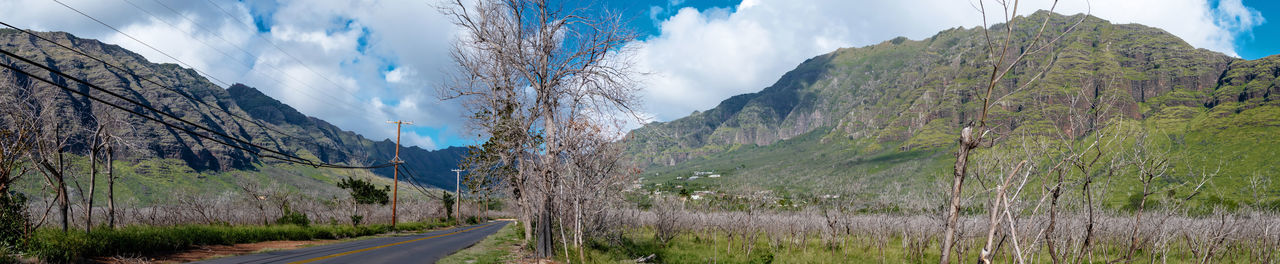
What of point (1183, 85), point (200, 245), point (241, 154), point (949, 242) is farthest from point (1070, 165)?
point (241, 154)

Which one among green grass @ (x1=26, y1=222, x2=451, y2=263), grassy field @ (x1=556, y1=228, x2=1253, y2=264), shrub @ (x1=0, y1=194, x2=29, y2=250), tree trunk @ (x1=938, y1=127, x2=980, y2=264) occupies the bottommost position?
grassy field @ (x1=556, y1=228, x2=1253, y2=264)

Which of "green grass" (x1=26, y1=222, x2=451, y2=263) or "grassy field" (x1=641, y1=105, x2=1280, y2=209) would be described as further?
"grassy field" (x1=641, y1=105, x2=1280, y2=209)

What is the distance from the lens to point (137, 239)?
46.6 ft

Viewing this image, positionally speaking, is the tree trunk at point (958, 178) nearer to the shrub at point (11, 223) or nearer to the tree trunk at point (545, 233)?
the tree trunk at point (545, 233)

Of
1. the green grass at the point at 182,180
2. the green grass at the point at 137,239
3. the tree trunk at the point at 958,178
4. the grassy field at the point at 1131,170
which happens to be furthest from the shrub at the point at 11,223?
the green grass at the point at 182,180

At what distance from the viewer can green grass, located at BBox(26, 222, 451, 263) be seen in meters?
11.5

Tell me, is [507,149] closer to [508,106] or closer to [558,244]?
[508,106]

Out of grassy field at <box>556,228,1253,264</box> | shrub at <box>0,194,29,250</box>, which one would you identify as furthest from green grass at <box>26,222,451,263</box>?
grassy field at <box>556,228,1253,264</box>

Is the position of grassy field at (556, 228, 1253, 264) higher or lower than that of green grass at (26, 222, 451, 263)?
lower

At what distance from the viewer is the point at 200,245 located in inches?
690

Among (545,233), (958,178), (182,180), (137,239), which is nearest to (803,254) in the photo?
(545,233)

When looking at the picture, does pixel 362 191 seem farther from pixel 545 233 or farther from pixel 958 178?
pixel 958 178

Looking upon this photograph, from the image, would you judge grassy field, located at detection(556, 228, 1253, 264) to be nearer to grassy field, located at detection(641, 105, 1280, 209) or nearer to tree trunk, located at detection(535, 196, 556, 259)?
grassy field, located at detection(641, 105, 1280, 209)

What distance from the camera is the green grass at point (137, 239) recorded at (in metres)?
11.5
